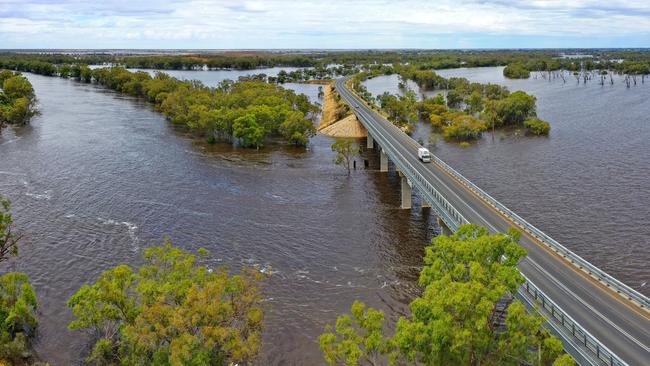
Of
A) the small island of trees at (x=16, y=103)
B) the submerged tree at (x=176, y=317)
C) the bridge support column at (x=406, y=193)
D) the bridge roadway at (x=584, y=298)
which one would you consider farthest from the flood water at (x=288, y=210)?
the small island of trees at (x=16, y=103)

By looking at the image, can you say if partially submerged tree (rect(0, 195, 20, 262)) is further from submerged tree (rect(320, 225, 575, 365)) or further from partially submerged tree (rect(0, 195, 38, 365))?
A: submerged tree (rect(320, 225, 575, 365))

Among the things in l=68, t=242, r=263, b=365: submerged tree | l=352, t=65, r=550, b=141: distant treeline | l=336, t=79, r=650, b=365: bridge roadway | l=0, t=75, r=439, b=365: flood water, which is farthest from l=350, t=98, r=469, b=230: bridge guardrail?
l=352, t=65, r=550, b=141: distant treeline

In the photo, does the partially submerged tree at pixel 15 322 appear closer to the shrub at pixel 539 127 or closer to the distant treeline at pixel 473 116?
the distant treeline at pixel 473 116

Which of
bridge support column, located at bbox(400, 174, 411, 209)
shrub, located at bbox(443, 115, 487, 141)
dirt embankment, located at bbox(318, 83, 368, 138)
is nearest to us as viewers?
bridge support column, located at bbox(400, 174, 411, 209)

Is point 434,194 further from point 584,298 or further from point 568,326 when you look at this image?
point 568,326

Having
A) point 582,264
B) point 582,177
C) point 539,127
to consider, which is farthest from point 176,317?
point 539,127

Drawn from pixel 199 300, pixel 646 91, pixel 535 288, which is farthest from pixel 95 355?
pixel 646 91

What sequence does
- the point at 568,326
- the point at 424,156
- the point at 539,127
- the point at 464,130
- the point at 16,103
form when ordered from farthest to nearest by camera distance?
the point at 16,103
the point at 539,127
the point at 464,130
the point at 424,156
the point at 568,326

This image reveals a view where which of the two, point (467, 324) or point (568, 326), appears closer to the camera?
point (467, 324)
